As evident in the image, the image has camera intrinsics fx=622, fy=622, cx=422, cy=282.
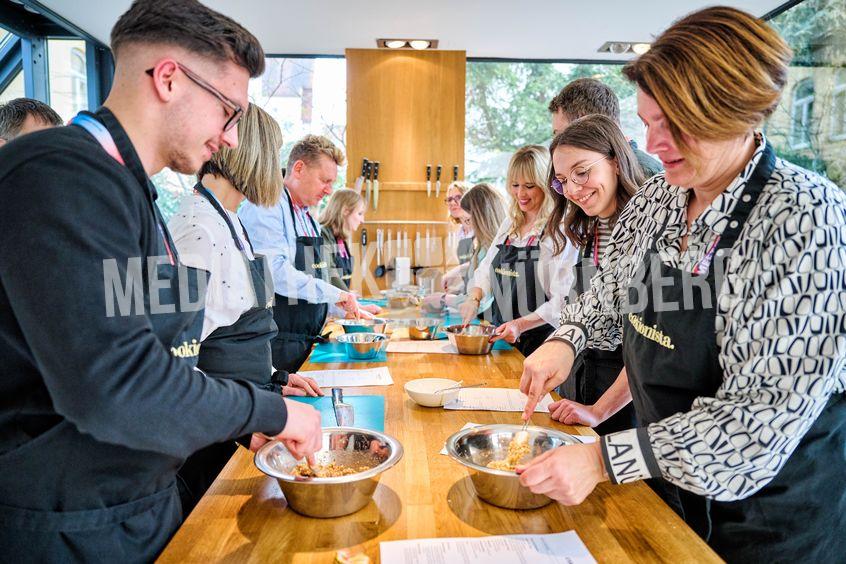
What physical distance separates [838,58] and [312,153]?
11.5 ft

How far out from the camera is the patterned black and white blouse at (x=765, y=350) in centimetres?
107

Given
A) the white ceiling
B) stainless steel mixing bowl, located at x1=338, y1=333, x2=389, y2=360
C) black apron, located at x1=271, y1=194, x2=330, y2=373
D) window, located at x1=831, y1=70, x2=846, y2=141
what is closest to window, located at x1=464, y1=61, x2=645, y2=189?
the white ceiling

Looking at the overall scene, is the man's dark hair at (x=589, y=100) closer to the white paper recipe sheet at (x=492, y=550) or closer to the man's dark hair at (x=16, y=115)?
the white paper recipe sheet at (x=492, y=550)

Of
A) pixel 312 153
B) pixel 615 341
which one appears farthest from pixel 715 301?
pixel 312 153

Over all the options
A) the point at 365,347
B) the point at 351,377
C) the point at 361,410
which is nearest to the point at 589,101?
the point at 365,347

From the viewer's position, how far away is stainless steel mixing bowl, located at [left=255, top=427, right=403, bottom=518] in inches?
47.0

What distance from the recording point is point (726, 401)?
1.14 m

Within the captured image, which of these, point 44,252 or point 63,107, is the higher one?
point 63,107

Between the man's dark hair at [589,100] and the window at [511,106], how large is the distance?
317 centimetres

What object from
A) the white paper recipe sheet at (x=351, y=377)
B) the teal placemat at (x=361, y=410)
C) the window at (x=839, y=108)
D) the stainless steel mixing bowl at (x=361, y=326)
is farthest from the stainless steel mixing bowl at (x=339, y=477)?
the window at (x=839, y=108)

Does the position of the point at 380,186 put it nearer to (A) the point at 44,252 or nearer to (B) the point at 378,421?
(B) the point at 378,421

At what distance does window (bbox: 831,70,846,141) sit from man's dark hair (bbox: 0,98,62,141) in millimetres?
4611

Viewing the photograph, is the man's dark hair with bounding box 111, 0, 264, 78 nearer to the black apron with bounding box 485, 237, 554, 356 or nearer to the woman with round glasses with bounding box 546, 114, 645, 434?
the woman with round glasses with bounding box 546, 114, 645, 434

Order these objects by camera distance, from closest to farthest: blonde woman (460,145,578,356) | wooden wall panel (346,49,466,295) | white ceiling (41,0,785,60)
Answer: blonde woman (460,145,578,356) < white ceiling (41,0,785,60) < wooden wall panel (346,49,466,295)
